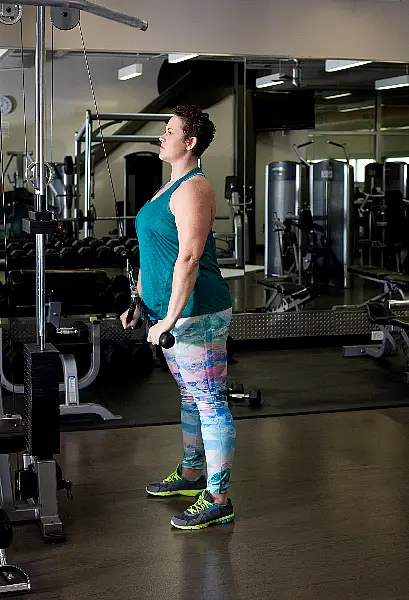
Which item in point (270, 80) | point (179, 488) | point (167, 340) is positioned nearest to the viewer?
point (167, 340)

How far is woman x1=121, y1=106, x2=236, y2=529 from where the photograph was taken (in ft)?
9.09

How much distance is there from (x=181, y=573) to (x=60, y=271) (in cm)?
249

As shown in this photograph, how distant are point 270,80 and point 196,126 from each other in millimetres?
3429

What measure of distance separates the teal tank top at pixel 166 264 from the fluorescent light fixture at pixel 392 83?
152 inches

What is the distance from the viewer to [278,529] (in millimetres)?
2980

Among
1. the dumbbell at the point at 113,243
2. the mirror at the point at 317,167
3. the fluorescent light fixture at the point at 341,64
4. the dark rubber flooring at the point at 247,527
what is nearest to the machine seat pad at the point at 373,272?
the mirror at the point at 317,167

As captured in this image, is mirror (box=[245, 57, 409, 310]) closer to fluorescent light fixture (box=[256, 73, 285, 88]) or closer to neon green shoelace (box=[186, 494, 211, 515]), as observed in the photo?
fluorescent light fixture (box=[256, 73, 285, 88])

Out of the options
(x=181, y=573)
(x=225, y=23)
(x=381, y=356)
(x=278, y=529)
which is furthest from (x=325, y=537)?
(x=225, y=23)

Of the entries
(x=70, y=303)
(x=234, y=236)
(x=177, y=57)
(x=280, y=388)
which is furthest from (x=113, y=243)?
(x=177, y=57)

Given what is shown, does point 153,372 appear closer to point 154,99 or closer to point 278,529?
point 154,99

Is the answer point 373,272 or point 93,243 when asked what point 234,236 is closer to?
point 373,272

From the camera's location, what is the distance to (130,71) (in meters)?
5.82

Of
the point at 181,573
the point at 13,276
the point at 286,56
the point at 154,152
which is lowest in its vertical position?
the point at 181,573

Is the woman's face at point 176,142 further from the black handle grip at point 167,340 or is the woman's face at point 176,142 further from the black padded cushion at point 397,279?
the black padded cushion at point 397,279
